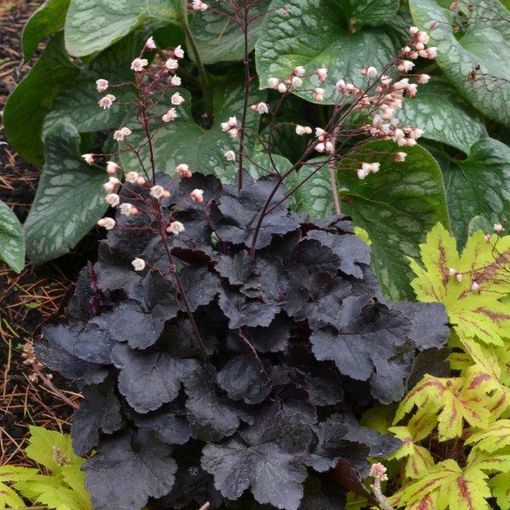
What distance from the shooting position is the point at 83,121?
230 centimetres

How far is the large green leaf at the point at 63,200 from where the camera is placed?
6.91 ft

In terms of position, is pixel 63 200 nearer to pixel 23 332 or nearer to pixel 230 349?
pixel 23 332

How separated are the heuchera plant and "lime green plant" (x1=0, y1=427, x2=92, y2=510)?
0.11 meters

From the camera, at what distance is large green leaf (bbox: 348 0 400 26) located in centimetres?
209

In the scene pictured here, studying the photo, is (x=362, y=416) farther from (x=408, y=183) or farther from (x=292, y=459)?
(x=408, y=183)

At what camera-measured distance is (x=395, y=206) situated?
1973 mm

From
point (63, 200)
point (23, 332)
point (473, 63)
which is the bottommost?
point (23, 332)

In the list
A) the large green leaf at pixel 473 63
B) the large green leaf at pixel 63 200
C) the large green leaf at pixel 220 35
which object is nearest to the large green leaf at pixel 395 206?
the large green leaf at pixel 473 63

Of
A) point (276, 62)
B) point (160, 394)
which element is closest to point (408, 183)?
point (276, 62)

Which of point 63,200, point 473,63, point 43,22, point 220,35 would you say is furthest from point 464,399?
point 43,22

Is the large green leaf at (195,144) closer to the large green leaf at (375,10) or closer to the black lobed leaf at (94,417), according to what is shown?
the large green leaf at (375,10)

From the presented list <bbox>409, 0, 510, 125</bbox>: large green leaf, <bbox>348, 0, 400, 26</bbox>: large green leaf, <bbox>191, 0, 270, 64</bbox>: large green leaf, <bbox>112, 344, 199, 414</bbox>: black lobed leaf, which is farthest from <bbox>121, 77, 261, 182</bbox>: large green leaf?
<bbox>112, 344, 199, 414</bbox>: black lobed leaf

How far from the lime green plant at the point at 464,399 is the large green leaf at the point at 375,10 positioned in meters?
0.66

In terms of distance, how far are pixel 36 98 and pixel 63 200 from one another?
1.27 ft
